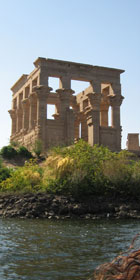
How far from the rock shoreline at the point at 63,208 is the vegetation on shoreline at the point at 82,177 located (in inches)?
36.9

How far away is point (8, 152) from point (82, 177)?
1397 centimetres

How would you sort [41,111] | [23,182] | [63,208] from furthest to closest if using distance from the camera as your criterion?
[41,111] < [23,182] < [63,208]

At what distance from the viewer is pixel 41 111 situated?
3569 cm

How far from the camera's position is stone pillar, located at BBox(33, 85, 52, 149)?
35.2 metres

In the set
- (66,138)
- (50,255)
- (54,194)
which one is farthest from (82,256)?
(66,138)

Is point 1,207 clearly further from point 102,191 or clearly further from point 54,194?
point 102,191

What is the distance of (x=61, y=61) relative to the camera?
3678 cm

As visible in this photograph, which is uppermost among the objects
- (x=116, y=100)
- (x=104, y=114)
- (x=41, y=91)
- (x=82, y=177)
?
(x=41, y=91)

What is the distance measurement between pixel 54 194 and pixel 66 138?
1487 cm

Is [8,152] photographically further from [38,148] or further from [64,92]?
[64,92]

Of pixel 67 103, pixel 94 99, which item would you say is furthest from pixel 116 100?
pixel 67 103

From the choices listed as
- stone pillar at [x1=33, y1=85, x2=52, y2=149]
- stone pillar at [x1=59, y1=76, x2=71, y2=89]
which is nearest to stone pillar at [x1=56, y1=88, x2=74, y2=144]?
stone pillar at [x1=59, y1=76, x2=71, y2=89]

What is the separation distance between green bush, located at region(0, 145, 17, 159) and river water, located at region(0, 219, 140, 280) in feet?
61.6

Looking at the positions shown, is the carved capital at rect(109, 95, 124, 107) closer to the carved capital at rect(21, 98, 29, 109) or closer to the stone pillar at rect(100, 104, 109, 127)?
the stone pillar at rect(100, 104, 109, 127)
